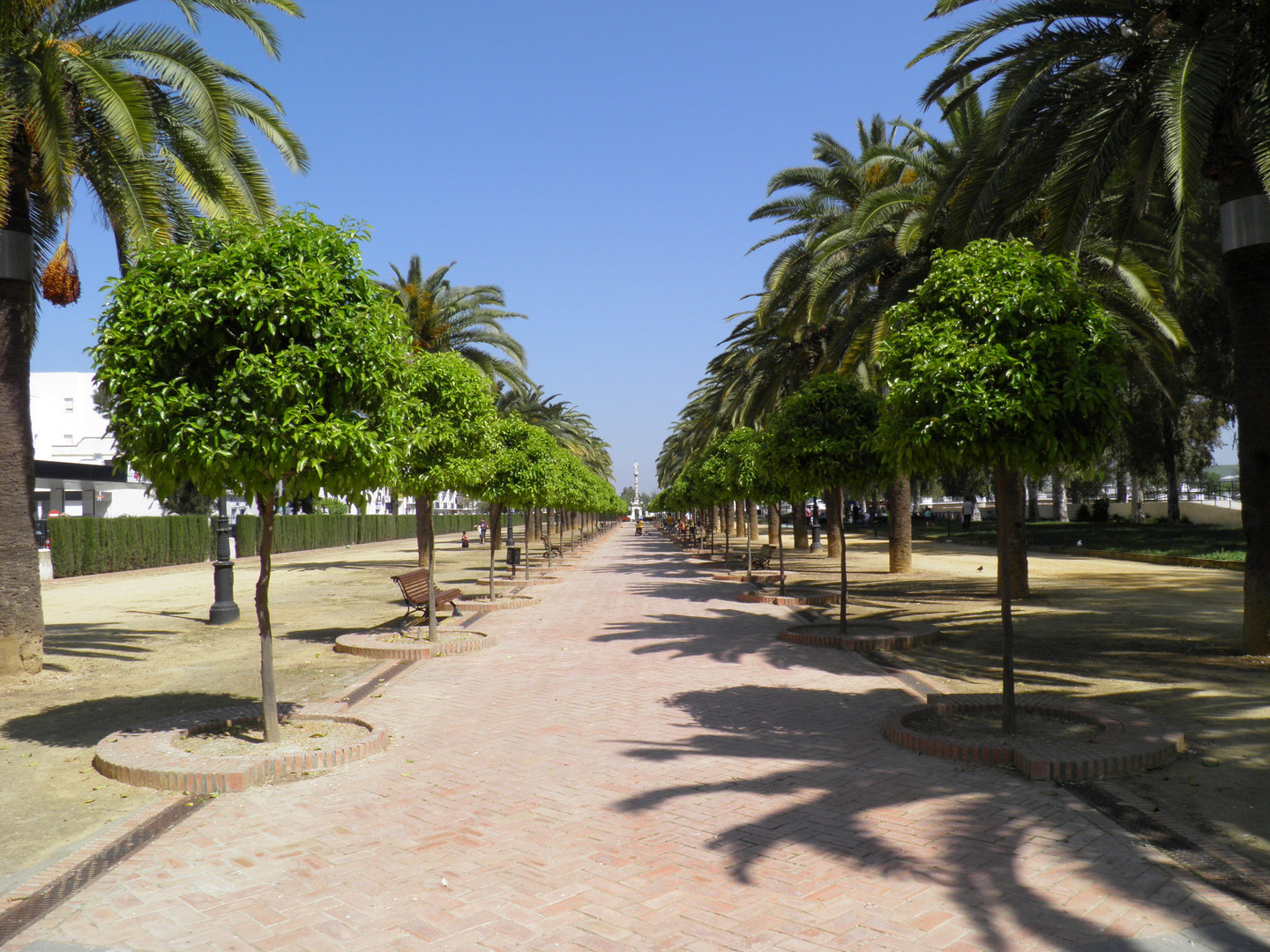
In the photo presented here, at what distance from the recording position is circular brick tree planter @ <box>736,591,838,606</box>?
1667cm

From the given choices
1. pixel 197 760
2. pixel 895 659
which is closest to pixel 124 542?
pixel 197 760

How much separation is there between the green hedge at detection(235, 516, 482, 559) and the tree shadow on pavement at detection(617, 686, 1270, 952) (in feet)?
99.1

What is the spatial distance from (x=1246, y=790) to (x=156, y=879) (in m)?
6.37

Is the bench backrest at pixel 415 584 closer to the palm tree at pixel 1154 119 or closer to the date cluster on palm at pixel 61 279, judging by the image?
the date cluster on palm at pixel 61 279

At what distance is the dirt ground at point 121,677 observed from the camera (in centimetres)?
571

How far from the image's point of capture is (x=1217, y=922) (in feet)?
13.0

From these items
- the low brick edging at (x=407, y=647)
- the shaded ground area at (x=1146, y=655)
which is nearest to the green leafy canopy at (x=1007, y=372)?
the shaded ground area at (x=1146, y=655)

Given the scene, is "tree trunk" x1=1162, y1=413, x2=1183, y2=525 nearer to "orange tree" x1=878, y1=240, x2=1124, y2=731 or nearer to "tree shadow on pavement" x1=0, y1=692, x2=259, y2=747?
"orange tree" x1=878, y1=240, x2=1124, y2=731

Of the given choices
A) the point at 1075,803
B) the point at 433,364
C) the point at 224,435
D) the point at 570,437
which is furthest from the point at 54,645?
the point at 570,437

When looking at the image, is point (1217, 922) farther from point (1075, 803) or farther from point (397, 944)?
point (397, 944)

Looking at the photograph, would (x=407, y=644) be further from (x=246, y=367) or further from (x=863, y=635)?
(x=246, y=367)

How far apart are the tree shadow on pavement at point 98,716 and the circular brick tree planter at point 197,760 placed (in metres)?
0.75

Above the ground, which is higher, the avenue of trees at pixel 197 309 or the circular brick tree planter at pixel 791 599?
the avenue of trees at pixel 197 309

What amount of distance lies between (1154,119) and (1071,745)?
21.6ft
